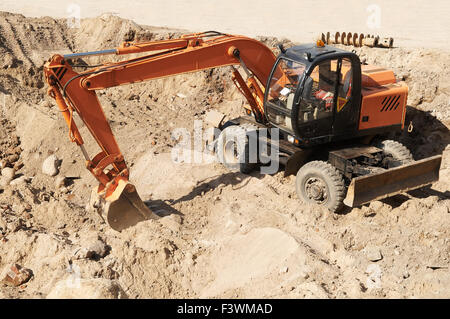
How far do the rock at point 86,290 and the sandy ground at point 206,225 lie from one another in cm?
2

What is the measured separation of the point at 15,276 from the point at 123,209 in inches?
68.5

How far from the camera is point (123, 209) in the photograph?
781 centimetres

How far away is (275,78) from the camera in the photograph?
27.9ft

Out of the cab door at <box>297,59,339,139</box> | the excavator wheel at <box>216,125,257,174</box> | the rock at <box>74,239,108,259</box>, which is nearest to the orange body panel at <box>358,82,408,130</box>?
the cab door at <box>297,59,339,139</box>

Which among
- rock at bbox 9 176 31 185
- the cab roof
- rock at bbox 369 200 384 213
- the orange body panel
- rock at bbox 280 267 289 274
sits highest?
the cab roof

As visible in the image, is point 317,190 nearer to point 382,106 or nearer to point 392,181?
point 392,181

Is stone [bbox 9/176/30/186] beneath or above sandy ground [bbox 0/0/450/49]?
beneath

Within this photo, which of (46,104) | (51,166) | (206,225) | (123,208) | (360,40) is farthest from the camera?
(360,40)

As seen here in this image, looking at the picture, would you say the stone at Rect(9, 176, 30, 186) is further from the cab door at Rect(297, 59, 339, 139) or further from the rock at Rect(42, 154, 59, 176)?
the cab door at Rect(297, 59, 339, 139)

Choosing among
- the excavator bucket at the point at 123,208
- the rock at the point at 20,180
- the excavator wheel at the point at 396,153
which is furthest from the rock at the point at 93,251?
the excavator wheel at the point at 396,153

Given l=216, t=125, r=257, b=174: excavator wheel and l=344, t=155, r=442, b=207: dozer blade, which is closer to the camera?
l=344, t=155, r=442, b=207: dozer blade

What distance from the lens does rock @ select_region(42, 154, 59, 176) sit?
9789 mm

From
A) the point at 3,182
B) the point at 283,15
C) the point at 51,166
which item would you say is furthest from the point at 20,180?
the point at 283,15

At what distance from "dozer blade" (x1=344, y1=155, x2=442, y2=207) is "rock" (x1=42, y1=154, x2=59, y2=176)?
5.29 metres
